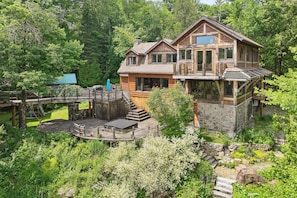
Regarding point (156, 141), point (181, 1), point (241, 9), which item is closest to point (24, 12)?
point (156, 141)

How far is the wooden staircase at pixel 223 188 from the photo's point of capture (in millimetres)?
13872

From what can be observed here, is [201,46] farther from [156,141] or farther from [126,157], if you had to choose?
[126,157]

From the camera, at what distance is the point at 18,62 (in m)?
17.7

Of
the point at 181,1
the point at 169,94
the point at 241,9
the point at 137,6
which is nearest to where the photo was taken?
the point at 169,94

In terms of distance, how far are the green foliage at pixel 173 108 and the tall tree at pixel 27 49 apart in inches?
332

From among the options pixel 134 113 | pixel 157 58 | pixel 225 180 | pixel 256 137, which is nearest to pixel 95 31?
pixel 157 58

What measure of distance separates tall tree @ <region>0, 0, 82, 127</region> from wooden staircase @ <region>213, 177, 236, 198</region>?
13.9 m

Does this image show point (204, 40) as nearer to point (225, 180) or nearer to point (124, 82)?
point (225, 180)

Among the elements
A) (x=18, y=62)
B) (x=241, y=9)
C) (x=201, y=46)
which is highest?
(x=241, y=9)

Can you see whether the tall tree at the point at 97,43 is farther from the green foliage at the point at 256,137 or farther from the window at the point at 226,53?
the green foliage at the point at 256,137

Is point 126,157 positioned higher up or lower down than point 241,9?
lower down

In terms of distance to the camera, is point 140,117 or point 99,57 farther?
point 99,57

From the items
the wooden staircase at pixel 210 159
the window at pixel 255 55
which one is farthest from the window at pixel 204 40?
the wooden staircase at pixel 210 159

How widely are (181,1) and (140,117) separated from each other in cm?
3038
